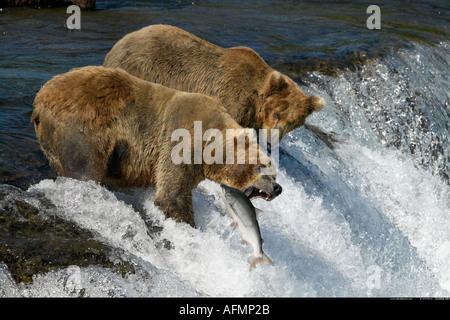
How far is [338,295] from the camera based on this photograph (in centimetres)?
583

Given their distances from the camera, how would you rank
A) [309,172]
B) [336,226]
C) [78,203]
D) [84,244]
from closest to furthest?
[84,244] < [78,203] < [336,226] < [309,172]

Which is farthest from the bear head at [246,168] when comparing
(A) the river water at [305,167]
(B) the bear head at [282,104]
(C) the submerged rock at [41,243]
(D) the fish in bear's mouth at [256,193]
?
(B) the bear head at [282,104]

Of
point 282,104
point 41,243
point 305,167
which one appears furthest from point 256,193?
point 305,167

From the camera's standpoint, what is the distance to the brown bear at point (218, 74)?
22.4 feet

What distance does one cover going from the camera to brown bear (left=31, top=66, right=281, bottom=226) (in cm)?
529

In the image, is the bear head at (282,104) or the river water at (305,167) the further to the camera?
the bear head at (282,104)

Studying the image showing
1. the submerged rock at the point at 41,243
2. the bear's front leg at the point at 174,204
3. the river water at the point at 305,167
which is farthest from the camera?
the bear's front leg at the point at 174,204

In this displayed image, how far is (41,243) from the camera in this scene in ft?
15.2

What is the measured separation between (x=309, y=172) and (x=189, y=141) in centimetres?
255

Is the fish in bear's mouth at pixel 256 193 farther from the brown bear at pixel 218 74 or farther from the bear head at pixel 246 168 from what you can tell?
the brown bear at pixel 218 74

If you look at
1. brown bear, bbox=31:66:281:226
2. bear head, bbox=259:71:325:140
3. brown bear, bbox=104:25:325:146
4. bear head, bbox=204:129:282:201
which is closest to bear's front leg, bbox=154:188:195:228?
brown bear, bbox=31:66:281:226

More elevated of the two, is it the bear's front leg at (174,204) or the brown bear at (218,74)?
the brown bear at (218,74)
